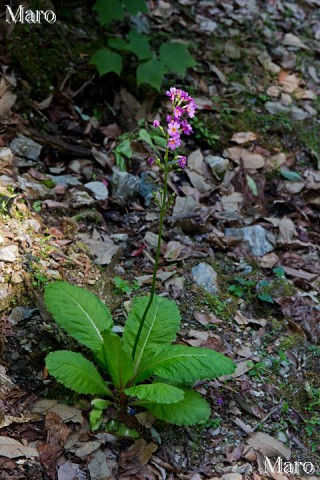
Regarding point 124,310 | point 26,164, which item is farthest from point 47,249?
point 26,164

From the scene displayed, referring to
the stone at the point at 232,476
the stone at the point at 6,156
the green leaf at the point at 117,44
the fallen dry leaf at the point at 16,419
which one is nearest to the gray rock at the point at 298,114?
the green leaf at the point at 117,44

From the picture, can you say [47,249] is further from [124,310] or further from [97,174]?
[97,174]

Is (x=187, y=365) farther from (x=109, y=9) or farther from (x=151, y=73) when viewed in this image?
(x=109, y=9)

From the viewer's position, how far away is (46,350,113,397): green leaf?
9.45 feet

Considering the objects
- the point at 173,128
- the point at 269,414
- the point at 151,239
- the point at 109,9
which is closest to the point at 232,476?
the point at 269,414

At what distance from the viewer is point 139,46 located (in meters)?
5.02

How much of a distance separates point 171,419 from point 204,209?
203 cm

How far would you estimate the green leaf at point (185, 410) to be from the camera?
2871mm

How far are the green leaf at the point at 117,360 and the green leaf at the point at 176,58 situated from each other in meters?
2.82

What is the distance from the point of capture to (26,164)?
14.3 feet

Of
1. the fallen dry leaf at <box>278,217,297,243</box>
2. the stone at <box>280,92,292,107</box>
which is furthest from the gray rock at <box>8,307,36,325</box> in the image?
the stone at <box>280,92,292,107</box>

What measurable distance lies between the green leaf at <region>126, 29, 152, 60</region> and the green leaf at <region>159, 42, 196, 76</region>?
0.13m

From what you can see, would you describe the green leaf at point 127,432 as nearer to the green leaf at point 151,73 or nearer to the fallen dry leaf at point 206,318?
the fallen dry leaf at point 206,318

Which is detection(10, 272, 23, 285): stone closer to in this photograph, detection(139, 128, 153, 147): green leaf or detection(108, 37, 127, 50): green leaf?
detection(139, 128, 153, 147): green leaf
